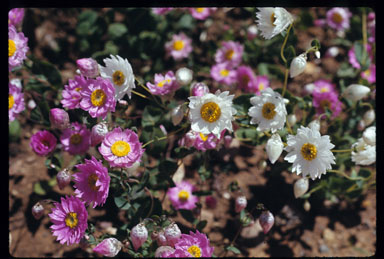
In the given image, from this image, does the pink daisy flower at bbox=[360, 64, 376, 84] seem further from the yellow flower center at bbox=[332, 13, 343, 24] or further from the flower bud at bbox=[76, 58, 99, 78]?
the flower bud at bbox=[76, 58, 99, 78]

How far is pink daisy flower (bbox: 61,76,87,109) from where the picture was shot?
202 centimetres

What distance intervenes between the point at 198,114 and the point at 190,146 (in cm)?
18

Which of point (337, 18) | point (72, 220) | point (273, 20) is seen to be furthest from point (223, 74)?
point (72, 220)

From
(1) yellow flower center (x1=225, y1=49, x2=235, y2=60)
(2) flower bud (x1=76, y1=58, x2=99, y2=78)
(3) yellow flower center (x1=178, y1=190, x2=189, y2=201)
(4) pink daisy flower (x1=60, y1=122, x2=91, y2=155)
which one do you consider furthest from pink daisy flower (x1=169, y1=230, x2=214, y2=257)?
(1) yellow flower center (x1=225, y1=49, x2=235, y2=60)

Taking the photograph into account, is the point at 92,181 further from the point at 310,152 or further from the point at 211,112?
the point at 310,152

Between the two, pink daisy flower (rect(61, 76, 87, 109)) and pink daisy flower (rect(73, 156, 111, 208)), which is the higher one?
pink daisy flower (rect(61, 76, 87, 109))

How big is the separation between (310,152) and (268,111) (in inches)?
11.9

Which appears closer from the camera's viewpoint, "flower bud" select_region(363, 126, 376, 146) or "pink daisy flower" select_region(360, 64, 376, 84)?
"flower bud" select_region(363, 126, 376, 146)

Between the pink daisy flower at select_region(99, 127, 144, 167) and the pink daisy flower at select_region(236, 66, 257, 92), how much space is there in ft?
3.71

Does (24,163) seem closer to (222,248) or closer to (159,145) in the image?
(159,145)

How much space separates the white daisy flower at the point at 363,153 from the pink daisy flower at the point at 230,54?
114 centimetres

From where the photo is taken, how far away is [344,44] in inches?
128

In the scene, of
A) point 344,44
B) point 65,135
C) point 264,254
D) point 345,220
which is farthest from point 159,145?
point 344,44

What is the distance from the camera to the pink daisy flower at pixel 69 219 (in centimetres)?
185
